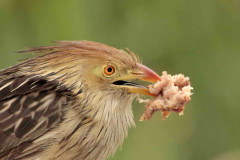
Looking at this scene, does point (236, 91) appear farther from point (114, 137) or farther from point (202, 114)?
point (114, 137)

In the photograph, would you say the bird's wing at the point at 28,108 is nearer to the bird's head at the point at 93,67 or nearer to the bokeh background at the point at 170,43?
the bird's head at the point at 93,67

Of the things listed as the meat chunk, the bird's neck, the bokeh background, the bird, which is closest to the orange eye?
the bird

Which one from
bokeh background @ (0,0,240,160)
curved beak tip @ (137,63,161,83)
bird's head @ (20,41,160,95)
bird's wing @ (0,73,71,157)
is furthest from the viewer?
bokeh background @ (0,0,240,160)

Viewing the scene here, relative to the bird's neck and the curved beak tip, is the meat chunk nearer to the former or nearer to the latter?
the curved beak tip

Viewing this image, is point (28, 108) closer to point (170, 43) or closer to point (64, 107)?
point (64, 107)

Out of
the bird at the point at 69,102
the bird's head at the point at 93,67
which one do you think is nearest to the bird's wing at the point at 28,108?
the bird at the point at 69,102

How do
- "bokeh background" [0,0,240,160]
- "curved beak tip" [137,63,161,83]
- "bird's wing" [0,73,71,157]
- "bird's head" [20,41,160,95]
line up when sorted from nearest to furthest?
1. "bird's wing" [0,73,71,157]
2. "bird's head" [20,41,160,95]
3. "curved beak tip" [137,63,161,83]
4. "bokeh background" [0,0,240,160]

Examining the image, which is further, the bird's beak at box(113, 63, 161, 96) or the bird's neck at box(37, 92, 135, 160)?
the bird's beak at box(113, 63, 161, 96)

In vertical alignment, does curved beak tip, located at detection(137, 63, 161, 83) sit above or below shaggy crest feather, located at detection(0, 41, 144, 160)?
above

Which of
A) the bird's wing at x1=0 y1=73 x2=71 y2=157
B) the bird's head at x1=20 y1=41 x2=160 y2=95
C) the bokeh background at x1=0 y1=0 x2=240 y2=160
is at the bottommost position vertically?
the bird's wing at x1=0 y1=73 x2=71 y2=157
